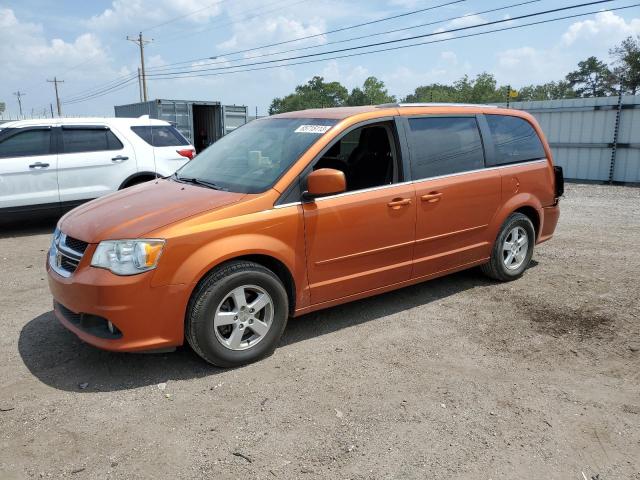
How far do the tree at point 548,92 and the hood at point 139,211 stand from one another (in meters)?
76.2

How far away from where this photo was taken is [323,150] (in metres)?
4.11

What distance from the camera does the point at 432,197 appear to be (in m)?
4.66

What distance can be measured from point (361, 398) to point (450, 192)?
2.24 metres

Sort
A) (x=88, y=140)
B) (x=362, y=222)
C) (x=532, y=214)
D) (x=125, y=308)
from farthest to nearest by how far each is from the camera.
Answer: (x=88, y=140) < (x=532, y=214) < (x=362, y=222) < (x=125, y=308)

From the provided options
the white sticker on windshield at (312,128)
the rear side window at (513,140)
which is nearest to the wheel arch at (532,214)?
the rear side window at (513,140)

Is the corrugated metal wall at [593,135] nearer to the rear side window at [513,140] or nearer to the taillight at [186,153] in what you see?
the rear side window at [513,140]

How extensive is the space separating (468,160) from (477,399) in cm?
250

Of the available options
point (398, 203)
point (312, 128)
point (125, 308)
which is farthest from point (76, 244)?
point (398, 203)

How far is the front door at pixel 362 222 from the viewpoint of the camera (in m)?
4.04

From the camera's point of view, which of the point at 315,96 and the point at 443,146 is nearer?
the point at 443,146

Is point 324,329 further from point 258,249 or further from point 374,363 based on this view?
point 258,249

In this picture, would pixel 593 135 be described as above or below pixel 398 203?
above

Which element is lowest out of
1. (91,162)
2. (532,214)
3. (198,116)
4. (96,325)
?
(96,325)

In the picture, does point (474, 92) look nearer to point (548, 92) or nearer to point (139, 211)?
point (548, 92)
